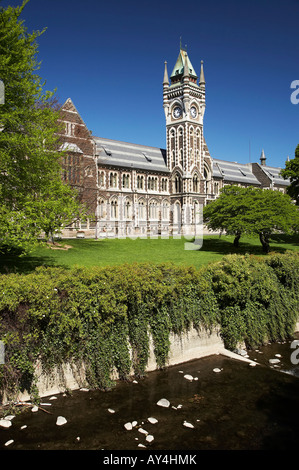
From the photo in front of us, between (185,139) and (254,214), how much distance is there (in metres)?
31.1

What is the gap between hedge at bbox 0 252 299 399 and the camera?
1039 centimetres

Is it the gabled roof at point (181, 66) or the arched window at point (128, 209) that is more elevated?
the gabled roof at point (181, 66)

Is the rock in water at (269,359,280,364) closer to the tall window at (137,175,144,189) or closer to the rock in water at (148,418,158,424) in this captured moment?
the rock in water at (148,418,158,424)

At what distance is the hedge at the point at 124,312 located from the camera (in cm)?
1039

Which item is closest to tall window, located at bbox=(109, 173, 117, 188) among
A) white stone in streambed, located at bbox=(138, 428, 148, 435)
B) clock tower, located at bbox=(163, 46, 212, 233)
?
clock tower, located at bbox=(163, 46, 212, 233)

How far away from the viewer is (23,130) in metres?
16.8

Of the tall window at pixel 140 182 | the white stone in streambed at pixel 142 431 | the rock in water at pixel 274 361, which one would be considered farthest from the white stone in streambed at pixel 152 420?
the tall window at pixel 140 182

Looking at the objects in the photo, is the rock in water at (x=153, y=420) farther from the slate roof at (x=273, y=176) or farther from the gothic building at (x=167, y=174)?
the slate roof at (x=273, y=176)

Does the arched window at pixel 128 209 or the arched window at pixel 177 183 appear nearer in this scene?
the arched window at pixel 128 209

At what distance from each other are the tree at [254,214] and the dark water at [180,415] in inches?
703

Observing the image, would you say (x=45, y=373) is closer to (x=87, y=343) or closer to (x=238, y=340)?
(x=87, y=343)

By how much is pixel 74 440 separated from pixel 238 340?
8760 mm
